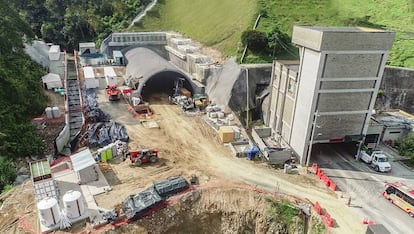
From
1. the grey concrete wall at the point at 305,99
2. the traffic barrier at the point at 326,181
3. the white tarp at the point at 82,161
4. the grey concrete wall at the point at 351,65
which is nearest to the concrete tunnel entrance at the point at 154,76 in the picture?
the white tarp at the point at 82,161

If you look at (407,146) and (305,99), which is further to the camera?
(407,146)

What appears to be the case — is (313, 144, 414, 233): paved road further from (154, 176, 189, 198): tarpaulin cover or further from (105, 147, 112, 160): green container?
(105, 147, 112, 160): green container

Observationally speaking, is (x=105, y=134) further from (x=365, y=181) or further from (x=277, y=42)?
(x=277, y=42)

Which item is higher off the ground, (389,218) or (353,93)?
(353,93)

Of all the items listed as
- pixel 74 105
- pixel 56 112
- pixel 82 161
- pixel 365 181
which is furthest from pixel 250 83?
pixel 82 161

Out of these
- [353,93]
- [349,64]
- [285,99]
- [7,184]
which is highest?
[349,64]

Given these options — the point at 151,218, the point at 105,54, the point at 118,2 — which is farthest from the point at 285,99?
the point at 118,2

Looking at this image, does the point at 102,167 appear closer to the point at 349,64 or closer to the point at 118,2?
the point at 349,64
